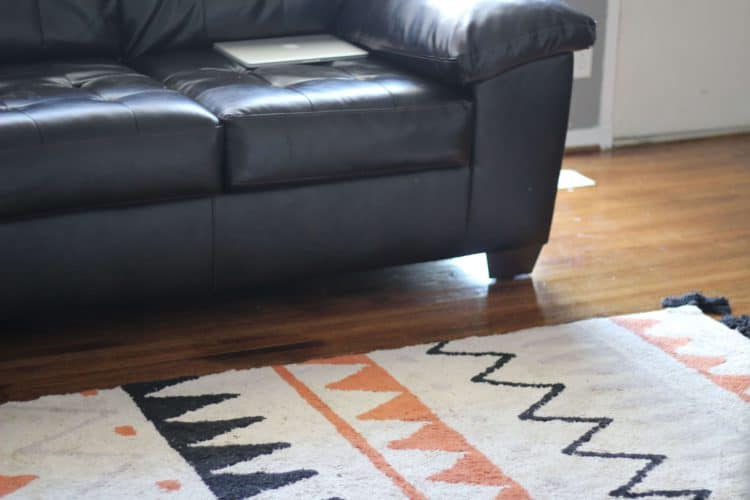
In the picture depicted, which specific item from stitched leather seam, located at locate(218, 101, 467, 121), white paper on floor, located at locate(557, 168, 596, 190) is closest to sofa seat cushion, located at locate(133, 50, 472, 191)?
stitched leather seam, located at locate(218, 101, 467, 121)

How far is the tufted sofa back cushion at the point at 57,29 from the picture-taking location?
2473 mm

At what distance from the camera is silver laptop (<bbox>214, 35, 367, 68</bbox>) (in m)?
2.50

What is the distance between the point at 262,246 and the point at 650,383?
2.42ft

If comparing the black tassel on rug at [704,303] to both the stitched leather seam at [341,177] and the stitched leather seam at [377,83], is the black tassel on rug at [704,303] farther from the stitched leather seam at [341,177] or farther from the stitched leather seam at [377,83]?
the stitched leather seam at [377,83]

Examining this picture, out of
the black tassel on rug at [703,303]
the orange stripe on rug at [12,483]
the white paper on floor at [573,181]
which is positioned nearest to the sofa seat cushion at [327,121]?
the black tassel on rug at [703,303]

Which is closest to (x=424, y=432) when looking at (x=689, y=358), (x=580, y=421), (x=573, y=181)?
(x=580, y=421)

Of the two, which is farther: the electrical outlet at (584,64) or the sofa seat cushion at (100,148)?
the electrical outlet at (584,64)

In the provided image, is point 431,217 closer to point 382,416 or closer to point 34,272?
point 382,416

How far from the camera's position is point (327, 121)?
7.13 ft

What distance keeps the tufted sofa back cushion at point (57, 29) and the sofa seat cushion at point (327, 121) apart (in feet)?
0.82

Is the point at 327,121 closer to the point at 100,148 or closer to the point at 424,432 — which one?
the point at 100,148

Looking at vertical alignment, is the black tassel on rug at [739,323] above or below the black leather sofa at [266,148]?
below

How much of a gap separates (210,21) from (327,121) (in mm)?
A: 617

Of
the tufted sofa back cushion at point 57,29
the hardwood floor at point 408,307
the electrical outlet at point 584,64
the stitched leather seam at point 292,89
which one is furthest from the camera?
the electrical outlet at point 584,64
